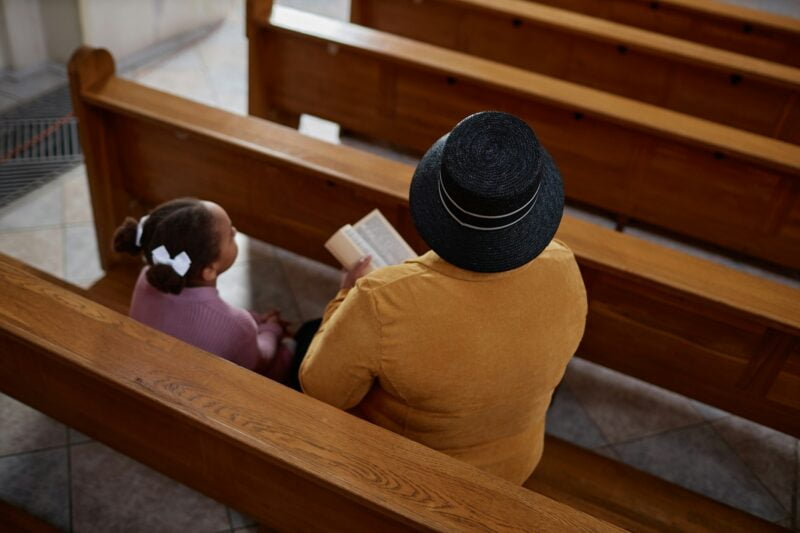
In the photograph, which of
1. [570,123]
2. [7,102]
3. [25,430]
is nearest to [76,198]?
[7,102]

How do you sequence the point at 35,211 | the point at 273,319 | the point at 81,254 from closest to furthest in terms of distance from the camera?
the point at 273,319 < the point at 81,254 < the point at 35,211

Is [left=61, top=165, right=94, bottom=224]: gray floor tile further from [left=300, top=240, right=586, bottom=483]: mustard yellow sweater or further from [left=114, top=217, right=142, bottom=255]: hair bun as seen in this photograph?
[left=300, top=240, right=586, bottom=483]: mustard yellow sweater

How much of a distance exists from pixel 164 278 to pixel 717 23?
2967 mm

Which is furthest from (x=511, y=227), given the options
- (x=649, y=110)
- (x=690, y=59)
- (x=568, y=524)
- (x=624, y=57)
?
(x=624, y=57)

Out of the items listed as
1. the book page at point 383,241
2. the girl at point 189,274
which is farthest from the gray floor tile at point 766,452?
the girl at point 189,274

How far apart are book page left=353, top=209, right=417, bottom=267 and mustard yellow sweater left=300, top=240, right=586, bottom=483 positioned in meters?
0.40

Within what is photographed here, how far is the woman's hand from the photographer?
70.1 inches

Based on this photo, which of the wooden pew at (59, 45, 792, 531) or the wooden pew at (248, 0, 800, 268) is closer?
the wooden pew at (59, 45, 792, 531)

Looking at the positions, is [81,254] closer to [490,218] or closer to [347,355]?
[347,355]

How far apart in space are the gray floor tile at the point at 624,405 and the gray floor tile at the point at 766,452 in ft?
0.37

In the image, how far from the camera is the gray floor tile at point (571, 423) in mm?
2469

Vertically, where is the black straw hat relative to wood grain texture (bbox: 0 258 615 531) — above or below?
above

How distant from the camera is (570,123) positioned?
2.78 m

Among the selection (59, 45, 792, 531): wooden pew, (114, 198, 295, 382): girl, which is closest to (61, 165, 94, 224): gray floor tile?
(59, 45, 792, 531): wooden pew
